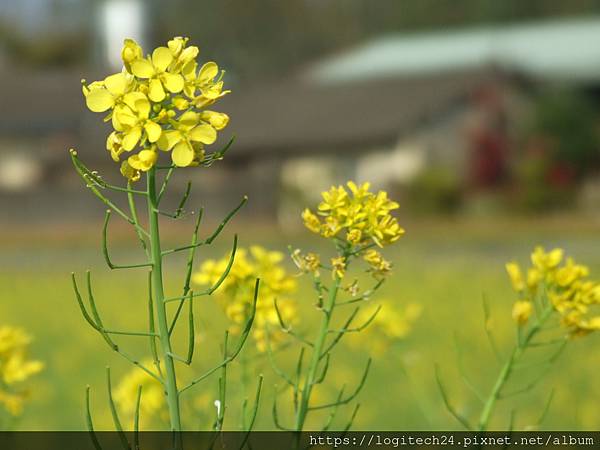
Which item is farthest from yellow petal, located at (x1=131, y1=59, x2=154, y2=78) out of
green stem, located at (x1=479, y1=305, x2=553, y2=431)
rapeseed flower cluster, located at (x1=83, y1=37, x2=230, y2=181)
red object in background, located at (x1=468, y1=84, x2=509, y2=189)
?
red object in background, located at (x1=468, y1=84, x2=509, y2=189)

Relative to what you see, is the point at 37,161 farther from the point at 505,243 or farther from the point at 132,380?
the point at 132,380

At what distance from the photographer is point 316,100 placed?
33.5 metres

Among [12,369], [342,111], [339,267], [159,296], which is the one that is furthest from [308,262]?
[342,111]

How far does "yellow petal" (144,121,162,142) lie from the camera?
1307 mm

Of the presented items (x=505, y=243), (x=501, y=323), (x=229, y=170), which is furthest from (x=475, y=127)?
(x=501, y=323)

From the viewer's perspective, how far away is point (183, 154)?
4.33 feet

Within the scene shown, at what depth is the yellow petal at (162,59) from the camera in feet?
4.35

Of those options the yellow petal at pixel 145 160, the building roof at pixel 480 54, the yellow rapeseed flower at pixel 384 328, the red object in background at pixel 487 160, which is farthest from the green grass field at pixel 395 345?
the building roof at pixel 480 54

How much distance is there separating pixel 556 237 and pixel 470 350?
11.5 m

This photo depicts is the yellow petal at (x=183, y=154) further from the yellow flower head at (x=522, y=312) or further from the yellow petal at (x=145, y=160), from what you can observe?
the yellow flower head at (x=522, y=312)

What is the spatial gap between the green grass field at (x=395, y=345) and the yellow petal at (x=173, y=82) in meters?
0.74

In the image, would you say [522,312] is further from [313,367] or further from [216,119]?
[216,119]

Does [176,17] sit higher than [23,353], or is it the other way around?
[176,17]

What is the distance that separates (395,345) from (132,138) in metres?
2.04
